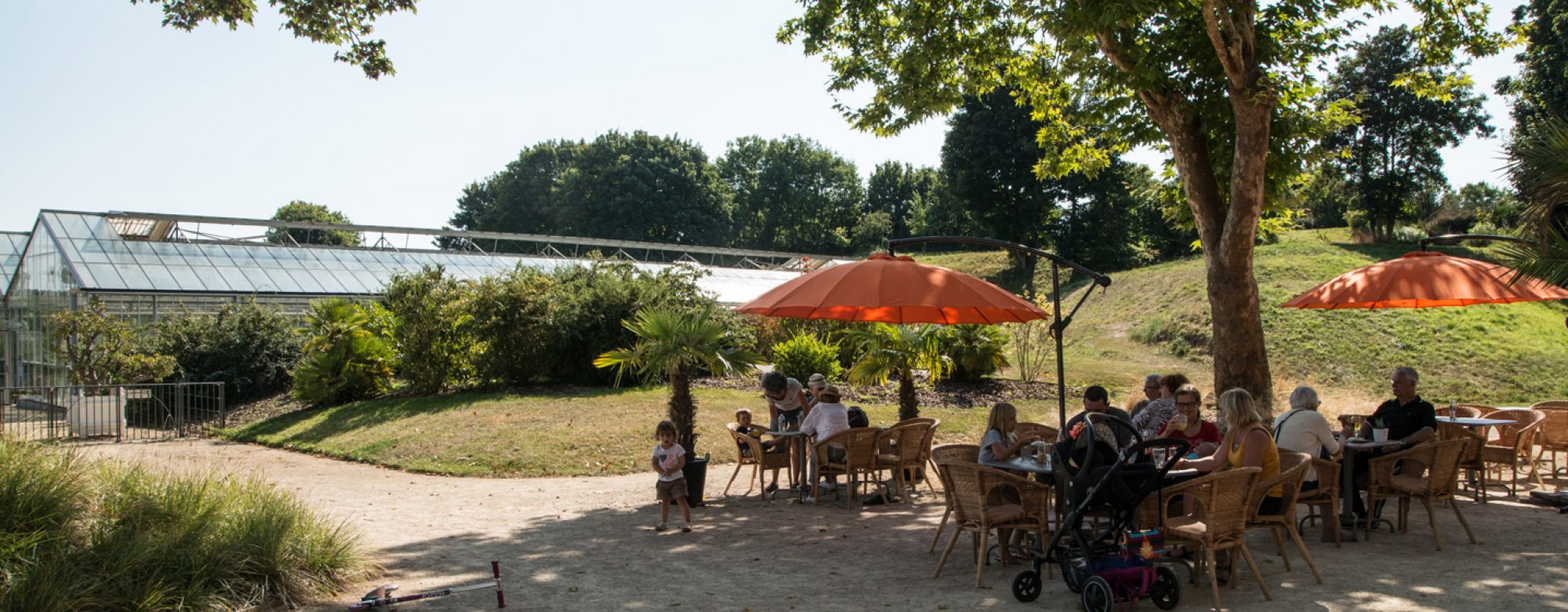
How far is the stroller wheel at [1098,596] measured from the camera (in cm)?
527

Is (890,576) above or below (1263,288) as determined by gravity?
below

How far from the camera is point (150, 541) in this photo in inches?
220

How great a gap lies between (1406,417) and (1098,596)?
4.43m

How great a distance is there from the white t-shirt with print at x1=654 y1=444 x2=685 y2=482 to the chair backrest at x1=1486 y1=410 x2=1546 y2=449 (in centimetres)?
771

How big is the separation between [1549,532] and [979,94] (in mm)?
8678

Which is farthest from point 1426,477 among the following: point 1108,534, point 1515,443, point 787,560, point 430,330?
point 430,330

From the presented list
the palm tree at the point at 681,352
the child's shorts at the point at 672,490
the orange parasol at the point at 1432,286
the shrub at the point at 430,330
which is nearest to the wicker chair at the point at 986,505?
the child's shorts at the point at 672,490

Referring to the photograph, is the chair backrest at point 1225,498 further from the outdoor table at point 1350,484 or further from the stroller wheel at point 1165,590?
the outdoor table at point 1350,484

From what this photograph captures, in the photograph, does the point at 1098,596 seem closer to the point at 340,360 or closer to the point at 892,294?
the point at 892,294

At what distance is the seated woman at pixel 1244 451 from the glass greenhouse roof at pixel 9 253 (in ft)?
95.8

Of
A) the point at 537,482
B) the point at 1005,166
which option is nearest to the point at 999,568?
the point at 537,482

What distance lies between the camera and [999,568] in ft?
22.2

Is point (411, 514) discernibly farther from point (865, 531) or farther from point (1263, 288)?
point (1263, 288)

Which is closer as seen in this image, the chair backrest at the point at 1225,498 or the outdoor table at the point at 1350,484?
the chair backrest at the point at 1225,498
